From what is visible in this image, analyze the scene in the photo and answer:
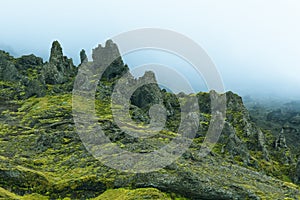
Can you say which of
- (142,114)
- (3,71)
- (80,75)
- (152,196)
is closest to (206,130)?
(142,114)

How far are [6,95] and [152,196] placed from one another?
116 m

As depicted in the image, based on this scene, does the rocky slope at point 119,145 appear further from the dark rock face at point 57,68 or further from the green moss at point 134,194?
the dark rock face at point 57,68

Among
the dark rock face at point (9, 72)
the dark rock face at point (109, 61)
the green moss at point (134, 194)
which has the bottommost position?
the green moss at point (134, 194)

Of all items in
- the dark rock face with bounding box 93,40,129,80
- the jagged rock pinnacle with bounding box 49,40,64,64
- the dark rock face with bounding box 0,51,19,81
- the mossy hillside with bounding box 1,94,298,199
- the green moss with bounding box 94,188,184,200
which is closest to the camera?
the green moss with bounding box 94,188,184,200

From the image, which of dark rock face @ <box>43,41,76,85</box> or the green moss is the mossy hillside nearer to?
the green moss

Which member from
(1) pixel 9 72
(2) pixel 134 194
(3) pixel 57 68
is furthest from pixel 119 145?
(1) pixel 9 72

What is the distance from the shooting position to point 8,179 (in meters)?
75.9

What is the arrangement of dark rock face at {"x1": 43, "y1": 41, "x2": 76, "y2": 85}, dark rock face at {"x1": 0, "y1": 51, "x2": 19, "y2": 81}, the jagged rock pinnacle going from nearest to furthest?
dark rock face at {"x1": 43, "y1": 41, "x2": 76, "y2": 85} → the jagged rock pinnacle → dark rock face at {"x1": 0, "y1": 51, "x2": 19, "y2": 81}

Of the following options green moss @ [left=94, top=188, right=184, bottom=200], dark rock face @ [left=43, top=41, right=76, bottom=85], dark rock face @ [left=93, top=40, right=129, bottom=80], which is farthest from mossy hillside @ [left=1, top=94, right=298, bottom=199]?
dark rock face @ [left=43, top=41, right=76, bottom=85]

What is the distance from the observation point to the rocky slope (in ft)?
246

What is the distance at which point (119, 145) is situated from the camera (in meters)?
93.6

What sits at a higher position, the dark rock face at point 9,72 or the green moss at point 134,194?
the dark rock face at point 9,72

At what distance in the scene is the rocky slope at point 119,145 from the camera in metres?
74.9

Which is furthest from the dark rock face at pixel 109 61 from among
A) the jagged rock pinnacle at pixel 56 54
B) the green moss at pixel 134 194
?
the green moss at pixel 134 194
